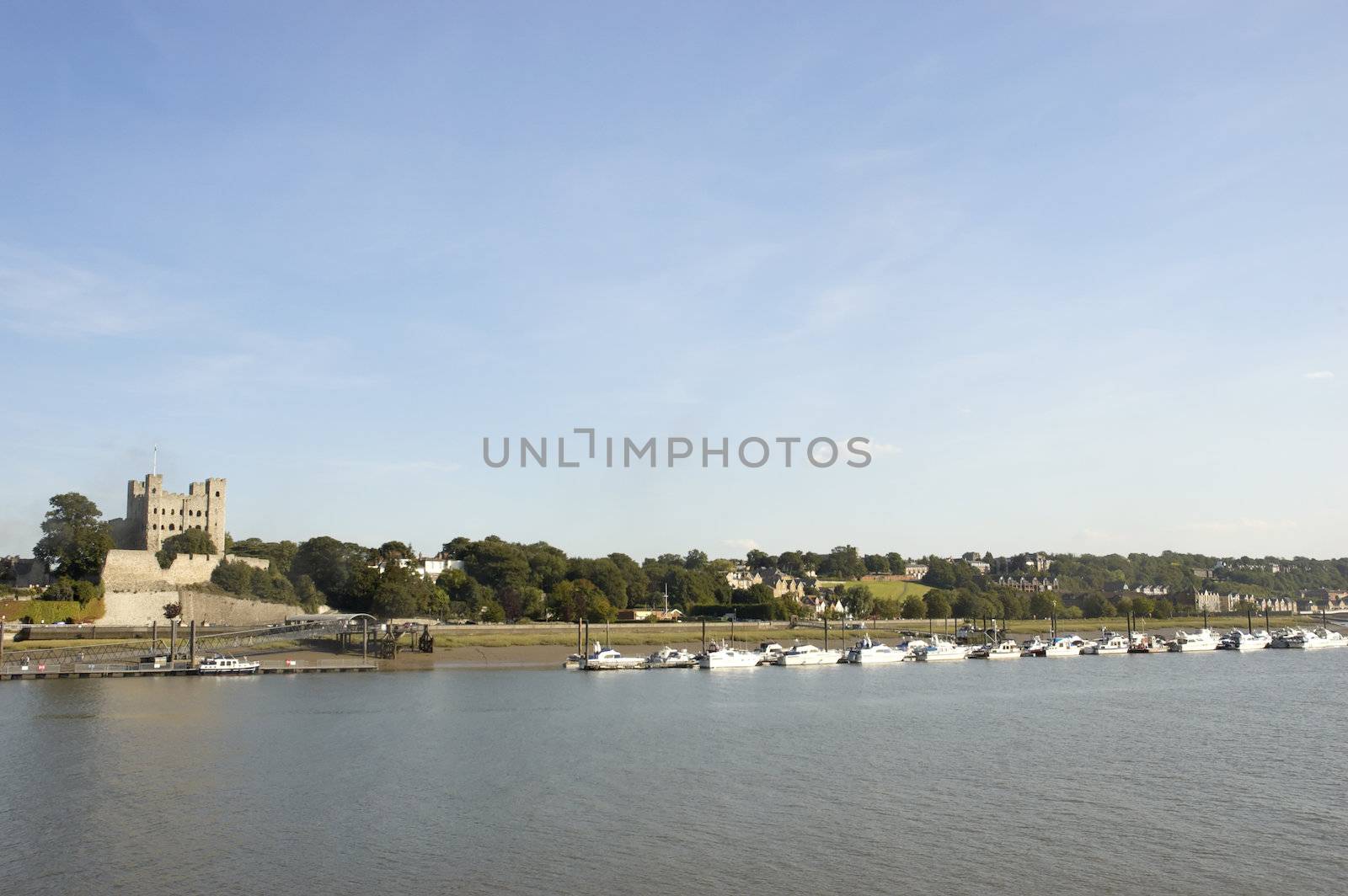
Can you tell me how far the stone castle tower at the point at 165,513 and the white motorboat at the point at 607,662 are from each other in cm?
4621

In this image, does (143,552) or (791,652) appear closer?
(791,652)

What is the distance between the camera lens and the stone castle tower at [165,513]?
10112 centimetres

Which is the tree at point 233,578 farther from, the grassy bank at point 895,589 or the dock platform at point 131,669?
the grassy bank at point 895,589

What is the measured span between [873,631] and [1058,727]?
6905cm

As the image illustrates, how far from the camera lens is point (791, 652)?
80.7 metres

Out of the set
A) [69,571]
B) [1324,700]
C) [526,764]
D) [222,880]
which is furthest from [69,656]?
[1324,700]

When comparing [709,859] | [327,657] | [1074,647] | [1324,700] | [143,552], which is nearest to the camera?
[709,859]

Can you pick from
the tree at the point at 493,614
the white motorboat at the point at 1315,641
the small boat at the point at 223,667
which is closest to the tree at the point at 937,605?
the white motorboat at the point at 1315,641

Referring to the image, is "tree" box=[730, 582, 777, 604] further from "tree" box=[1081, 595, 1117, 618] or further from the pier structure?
the pier structure

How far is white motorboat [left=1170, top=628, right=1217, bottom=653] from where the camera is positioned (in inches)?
4021

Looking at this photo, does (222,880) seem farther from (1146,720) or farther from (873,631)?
(873,631)

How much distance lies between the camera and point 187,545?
319 feet

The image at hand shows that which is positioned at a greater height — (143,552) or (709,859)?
(143,552)

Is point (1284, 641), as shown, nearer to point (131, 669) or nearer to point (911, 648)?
point (911, 648)
